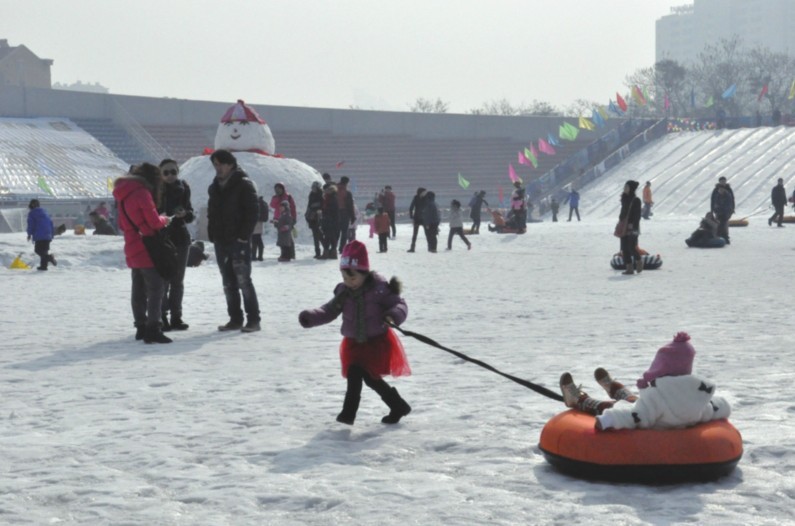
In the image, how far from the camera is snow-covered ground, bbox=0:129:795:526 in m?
4.22

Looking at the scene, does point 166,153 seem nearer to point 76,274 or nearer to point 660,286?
point 76,274

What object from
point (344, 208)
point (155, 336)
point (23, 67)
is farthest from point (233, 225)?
point (23, 67)

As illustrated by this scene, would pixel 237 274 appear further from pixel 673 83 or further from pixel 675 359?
pixel 673 83

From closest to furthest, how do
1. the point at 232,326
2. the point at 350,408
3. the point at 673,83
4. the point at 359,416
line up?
the point at 350,408, the point at 359,416, the point at 232,326, the point at 673,83

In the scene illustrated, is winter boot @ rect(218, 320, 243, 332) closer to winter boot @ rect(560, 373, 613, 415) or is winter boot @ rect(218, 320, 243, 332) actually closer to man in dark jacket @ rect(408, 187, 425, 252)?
winter boot @ rect(560, 373, 613, 415)

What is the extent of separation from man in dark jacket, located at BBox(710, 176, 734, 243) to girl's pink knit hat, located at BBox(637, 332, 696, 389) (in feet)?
61.6

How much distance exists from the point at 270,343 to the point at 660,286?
6359 mm

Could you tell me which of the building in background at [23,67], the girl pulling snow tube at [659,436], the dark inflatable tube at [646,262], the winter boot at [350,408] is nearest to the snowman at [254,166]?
the dark inflatable tube at [646,262]

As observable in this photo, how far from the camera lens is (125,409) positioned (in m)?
6.16

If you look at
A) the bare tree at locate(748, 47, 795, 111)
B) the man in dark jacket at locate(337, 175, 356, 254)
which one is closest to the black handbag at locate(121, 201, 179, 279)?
the man in dark jacket at locate(337, 175, 356, 254)

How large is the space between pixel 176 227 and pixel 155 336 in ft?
3.62

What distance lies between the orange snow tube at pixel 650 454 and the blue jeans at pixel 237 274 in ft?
17.6

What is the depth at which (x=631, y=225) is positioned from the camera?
15.8 meters

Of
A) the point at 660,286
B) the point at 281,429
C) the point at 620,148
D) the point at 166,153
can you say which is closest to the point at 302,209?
the point at 660,286
